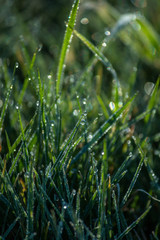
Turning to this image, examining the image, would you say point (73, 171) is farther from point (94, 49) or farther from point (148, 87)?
point (148, 87)

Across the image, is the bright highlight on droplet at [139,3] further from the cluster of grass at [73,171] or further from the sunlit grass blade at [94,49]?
the sunlit grass blade at [94,49]

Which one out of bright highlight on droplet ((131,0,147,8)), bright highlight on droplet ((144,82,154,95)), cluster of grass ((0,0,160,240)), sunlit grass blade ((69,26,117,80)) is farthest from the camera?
bright highlight on droplet ((131,0,147,8))

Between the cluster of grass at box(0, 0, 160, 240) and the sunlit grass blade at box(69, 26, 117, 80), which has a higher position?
the sunlit grass blade at box(69, 26, 117, 80)

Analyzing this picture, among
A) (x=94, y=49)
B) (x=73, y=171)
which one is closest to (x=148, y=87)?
(x=94, y=49)

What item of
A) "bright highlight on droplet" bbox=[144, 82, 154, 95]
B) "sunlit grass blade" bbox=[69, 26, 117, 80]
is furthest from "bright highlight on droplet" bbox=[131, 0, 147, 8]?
"sunlit grass blade" bbox=[69, 26, 117, 80]

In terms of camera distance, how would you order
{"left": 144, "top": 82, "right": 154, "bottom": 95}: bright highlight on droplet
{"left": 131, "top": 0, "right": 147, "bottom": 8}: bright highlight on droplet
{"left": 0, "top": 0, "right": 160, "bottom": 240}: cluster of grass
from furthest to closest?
{"left": 131, "top": 0, "right": 147, "bottom": 8}: bright highlight on droplet < {"left": 144, "top": 82, "right": 154, "bottom": 95}: bright highlight on droplet < {"left": 0, "top": 0, "right": 160, "bottom": 240}: cluster of grass

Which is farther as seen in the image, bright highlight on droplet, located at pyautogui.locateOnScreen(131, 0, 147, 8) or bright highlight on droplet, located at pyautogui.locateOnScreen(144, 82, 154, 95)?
bright highlight on droplet, located at pyautogui.locateOnScreen(131, 0, 147, 8)

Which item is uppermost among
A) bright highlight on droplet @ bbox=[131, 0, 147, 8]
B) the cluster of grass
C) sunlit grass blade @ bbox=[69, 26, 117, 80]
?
bright highlight on droplet @ bbox=[131, 0, 147, 8]

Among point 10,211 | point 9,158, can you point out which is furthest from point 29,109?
point 10,211

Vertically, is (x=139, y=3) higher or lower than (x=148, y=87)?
higher

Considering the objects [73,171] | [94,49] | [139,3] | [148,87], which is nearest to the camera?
[73,171]

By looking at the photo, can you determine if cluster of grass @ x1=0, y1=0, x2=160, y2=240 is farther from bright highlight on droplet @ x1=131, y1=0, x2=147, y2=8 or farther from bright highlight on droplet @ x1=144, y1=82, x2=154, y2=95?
bright highlight on droplet @ x1=131, y1=0, x2=147, y2=8
